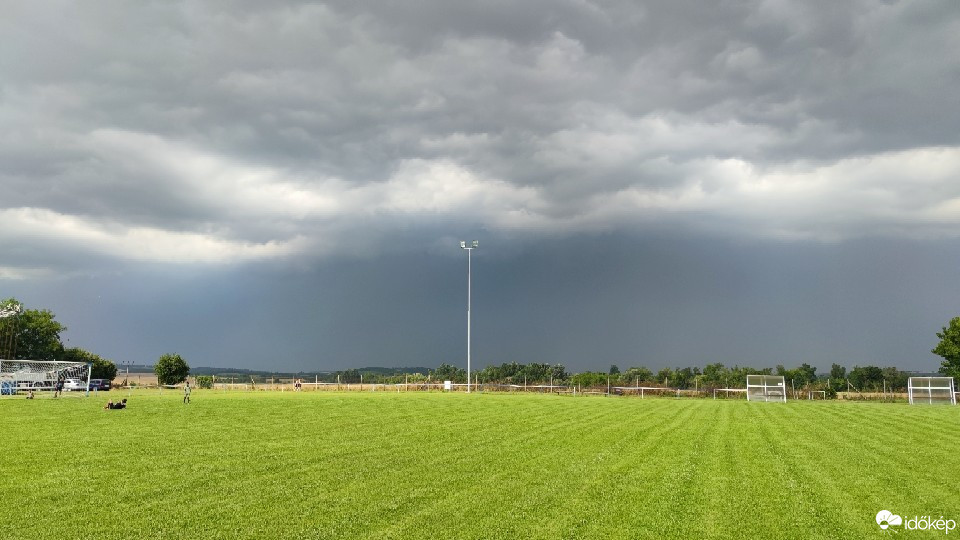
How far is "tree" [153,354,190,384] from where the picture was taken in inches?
3314

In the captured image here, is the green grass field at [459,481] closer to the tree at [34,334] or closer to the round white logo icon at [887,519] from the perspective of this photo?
the round white logo icon at [887,519]

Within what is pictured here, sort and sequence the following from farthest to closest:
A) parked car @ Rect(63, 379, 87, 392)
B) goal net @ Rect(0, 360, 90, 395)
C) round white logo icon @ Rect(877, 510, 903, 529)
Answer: parked car @ Rect(63, 379, 87, 392), goal net @ Rect(0, 360, 90, 395), round white logo icon @ Rect(877, 510, 903, 529)

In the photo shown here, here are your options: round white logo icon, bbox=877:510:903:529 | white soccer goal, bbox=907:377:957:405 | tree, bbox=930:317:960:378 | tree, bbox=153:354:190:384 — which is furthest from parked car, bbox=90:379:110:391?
tree, bbox=930:317:960:378

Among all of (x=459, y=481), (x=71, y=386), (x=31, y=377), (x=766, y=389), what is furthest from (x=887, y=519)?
(x=71, y=386)

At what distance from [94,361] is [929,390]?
9820 centimetres

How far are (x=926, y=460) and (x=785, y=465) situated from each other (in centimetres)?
431

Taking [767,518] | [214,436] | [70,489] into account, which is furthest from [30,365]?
[767,518]

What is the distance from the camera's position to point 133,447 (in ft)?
56.3

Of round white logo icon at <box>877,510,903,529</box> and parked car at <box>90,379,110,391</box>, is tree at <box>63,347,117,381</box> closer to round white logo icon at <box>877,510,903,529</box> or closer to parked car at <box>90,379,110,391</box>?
parked car at <box>90,379,110,391</box>

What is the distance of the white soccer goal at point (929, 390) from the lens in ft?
177

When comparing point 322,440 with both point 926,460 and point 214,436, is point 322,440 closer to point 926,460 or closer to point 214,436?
point 214,436

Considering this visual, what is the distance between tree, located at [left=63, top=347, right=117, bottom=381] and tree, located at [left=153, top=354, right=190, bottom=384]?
10.3 meters

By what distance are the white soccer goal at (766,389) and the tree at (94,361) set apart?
81676mm

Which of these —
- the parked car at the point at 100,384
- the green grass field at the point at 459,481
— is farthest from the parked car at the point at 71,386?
the green grass field at the point at 459,481
